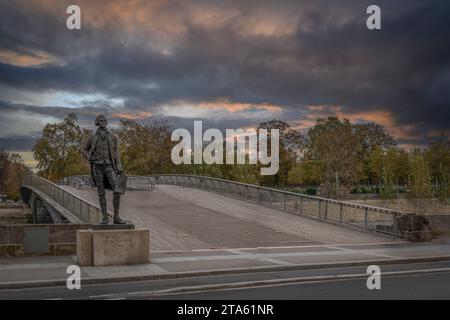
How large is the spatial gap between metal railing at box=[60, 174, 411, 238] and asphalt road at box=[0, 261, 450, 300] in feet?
30.0

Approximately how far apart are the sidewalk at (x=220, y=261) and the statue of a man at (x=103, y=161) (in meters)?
2.00

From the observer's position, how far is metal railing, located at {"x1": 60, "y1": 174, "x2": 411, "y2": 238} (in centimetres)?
2477

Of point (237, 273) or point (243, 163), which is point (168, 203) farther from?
point (243, 163)

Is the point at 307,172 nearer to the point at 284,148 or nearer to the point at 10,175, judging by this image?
the point at 284,148

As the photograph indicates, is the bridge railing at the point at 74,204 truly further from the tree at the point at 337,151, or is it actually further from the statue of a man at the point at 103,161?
the tree at the point at 337,151

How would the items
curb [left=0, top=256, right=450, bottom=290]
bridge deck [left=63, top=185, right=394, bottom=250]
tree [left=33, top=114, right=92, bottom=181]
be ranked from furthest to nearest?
tree [left=33, top=114, right=92, bottom=181], bridge deck [left=63, top=185, right=394, bottom=250], curb [left=0, top=256, right=450, bottom=290]

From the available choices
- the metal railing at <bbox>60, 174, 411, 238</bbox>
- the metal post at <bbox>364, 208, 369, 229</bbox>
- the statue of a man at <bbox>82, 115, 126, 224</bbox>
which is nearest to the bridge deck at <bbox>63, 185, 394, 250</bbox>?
the metal post at <bbox>364, 208, 369, 229</bbox>

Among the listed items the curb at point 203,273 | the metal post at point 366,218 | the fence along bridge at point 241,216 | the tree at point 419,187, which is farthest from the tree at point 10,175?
the curb at point 203,273

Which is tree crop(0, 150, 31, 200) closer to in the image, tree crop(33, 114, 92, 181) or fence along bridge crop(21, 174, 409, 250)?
tree crop(33, 114, 92, 181)

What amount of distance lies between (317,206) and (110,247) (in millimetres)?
16224

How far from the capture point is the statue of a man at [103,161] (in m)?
16.5

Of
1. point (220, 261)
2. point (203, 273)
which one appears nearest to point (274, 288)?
point (203, 273)
